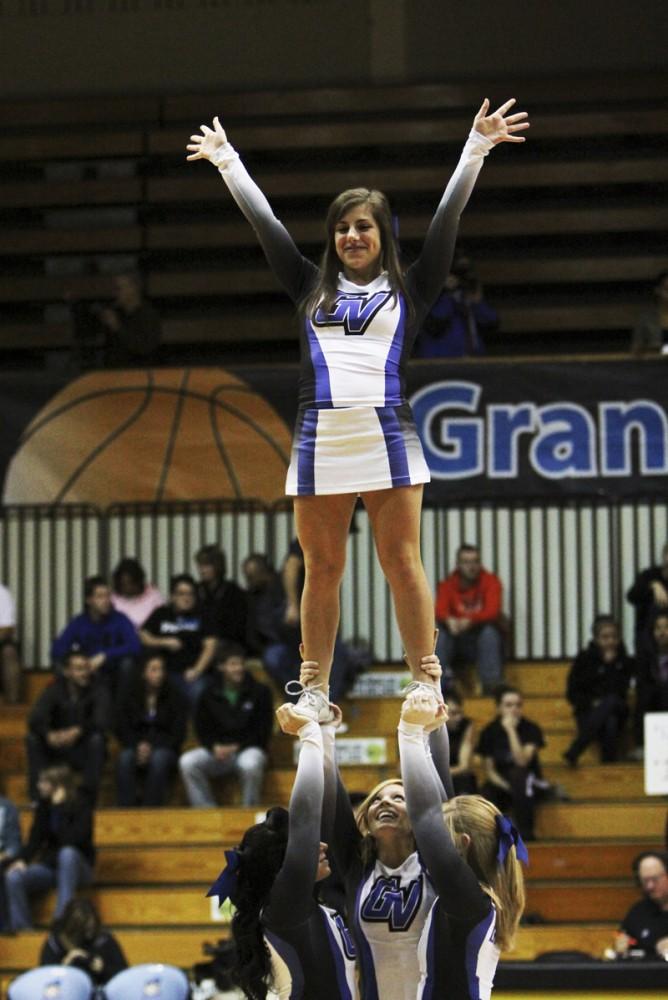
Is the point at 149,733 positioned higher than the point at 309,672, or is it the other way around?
the point at 309,672

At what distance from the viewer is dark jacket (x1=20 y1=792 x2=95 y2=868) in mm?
9680

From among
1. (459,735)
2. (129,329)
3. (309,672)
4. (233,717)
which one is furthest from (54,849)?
(309,672)

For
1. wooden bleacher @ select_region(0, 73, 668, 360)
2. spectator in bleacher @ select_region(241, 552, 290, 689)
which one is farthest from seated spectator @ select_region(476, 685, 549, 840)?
wooden bleacher @ select_region(0, 73, 668, 360)

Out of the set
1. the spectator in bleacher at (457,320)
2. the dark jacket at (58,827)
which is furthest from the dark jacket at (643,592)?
the dark jacket at (58,827)

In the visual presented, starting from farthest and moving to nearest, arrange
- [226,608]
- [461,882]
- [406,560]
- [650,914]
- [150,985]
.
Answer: [226,608] → [650,914] → [150,985] → [406,560] → [461,882]

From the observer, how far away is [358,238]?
4305 millimetres

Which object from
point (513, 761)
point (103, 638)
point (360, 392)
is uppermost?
point (360, 392)

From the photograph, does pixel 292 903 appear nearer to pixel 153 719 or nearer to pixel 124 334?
pixel 153 719

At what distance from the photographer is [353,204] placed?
430 cm

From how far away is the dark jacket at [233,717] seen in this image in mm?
10117

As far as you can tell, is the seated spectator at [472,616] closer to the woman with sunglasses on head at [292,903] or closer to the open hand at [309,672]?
the open hand at [309,672]

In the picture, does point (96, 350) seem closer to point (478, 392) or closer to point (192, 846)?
point (478, 392)

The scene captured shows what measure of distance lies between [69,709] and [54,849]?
2.86 ft

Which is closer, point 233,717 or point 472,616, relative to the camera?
point 233,717
